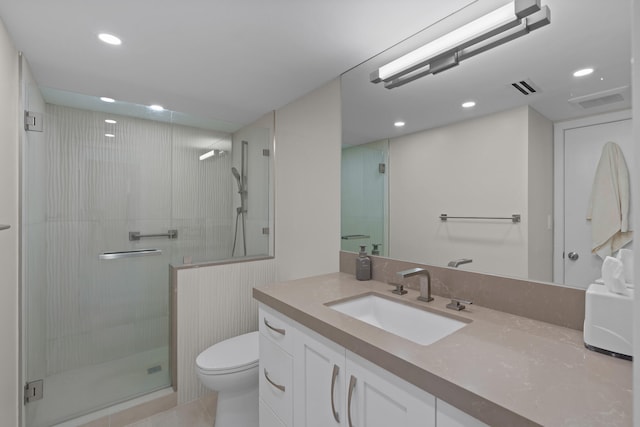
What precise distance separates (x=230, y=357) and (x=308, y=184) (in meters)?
1.29

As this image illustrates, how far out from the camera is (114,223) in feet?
6.66

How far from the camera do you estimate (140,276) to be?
214 cm

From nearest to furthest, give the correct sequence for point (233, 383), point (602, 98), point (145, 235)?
point (602, 98) < point (233, 383) < point (145, 235)

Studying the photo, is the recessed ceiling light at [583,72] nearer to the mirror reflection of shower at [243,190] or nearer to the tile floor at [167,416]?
the mirror reflection of shower at [243,190]

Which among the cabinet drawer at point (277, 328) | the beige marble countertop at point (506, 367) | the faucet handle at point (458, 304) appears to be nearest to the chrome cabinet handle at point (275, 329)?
the cabinet drawer at point (277, 328)

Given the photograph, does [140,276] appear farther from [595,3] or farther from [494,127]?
[595,3]

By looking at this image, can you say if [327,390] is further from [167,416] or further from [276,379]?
[167,416]

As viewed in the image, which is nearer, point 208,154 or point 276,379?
point 276,379

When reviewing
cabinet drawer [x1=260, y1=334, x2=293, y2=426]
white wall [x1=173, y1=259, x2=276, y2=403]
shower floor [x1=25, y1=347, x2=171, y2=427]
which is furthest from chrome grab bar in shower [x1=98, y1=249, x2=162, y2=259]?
cabinet drawer [x1=260, y1=334, x2=293, y2=426]

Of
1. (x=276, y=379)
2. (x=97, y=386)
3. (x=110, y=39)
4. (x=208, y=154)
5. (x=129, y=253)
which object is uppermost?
(x=110, y=39)

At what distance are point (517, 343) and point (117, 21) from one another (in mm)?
2095

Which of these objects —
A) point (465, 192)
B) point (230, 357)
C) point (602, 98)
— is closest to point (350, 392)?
point (465, 192)

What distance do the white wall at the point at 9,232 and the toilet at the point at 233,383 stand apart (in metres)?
0.91

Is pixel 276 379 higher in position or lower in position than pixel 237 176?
lower
